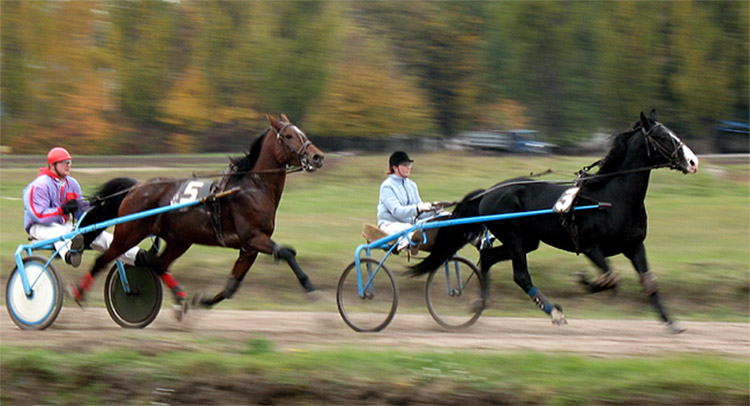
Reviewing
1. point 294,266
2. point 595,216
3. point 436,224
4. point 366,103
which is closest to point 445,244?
point 436,224

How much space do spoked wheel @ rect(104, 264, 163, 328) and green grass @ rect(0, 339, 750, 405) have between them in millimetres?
2315

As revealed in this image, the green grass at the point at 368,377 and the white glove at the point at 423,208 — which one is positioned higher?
the white glove at the point at 423,208

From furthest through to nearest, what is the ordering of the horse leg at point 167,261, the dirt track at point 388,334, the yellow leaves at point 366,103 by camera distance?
the yellow leaves at point 366,103
the horse leg at point 167,261
the dirt track at point 388,334

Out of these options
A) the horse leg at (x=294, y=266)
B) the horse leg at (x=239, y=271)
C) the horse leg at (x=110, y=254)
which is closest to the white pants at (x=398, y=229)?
the horse leg at (x=294, y=266)

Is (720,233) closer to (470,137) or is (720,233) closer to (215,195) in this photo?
(215,195)

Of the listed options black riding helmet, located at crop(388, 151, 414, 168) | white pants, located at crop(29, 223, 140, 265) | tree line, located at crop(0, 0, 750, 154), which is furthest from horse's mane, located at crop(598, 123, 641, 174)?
tree line, located at crop(0, 0, 750, 154)

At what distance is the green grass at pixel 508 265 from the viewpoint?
11320 mm

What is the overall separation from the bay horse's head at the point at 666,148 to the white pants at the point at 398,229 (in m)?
2.37

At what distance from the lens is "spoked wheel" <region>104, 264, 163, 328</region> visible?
9477 mm

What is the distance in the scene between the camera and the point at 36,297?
9047 mm

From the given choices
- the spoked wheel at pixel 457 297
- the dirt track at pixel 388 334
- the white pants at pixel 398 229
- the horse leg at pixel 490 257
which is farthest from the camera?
the horse leg at pixel 490 257

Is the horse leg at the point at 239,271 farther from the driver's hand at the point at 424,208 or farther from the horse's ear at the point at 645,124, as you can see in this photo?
the horse's ear at the point at 645,124

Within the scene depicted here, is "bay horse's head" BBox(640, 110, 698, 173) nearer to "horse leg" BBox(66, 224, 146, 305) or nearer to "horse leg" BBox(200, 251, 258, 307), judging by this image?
"horse leg" BBox(200, 251, 258, 307)

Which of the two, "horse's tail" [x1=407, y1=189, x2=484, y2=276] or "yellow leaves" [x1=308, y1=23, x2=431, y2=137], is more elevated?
"yellow leaves" [x1=308, y1=23, x2=431, y2=137]
